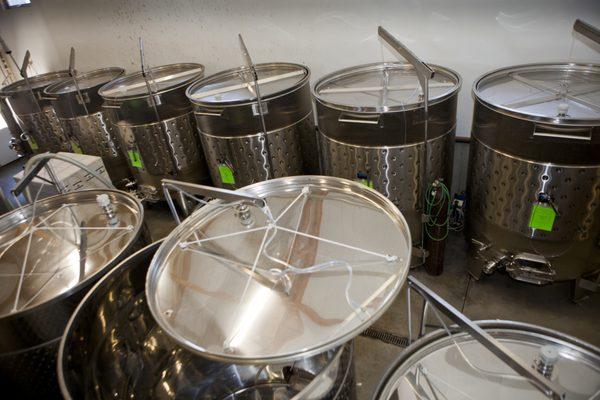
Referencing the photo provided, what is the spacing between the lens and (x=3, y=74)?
179 inches

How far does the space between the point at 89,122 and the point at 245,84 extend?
1641 mm

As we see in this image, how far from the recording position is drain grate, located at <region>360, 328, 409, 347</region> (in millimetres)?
2072

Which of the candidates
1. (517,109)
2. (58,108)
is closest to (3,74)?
(58,108)

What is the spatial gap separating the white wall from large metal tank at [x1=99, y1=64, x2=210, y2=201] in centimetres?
42

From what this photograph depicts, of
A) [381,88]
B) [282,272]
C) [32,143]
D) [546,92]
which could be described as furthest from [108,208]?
[32,143]

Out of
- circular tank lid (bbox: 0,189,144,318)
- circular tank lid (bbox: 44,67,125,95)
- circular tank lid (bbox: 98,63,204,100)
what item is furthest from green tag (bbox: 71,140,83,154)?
circular tank lid (bbox: 0,189,144,318)

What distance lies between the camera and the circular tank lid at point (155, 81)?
2803mm

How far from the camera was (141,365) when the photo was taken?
1.63 meters

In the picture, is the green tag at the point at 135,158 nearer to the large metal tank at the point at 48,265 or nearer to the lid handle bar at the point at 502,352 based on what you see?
the large metal tank at the point at 48,265

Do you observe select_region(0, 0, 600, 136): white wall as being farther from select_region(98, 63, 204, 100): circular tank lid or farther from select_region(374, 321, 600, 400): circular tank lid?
select_region(374, 321, 600, 400): circular tank lid

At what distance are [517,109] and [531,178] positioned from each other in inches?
12.2

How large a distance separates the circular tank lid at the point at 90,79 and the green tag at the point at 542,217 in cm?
349

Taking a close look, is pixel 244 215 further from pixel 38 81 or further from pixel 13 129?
pixel 13 129

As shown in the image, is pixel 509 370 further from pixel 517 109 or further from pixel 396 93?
pixel 396 93
